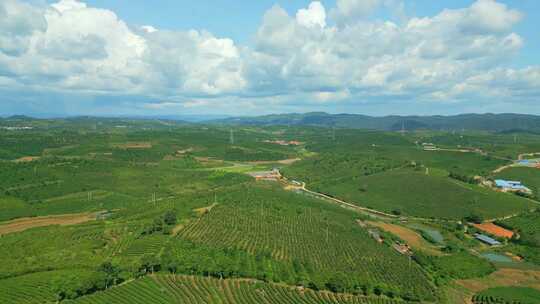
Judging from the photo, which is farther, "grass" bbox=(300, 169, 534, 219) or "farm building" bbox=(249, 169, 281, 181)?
"farm building" bbox=(249, 169, 281, 181)

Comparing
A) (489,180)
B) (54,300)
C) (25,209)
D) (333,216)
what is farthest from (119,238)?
(489,180)

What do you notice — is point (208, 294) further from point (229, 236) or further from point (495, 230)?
point (495, 230)

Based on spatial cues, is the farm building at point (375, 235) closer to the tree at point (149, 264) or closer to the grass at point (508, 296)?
the grass at point (508, 296)

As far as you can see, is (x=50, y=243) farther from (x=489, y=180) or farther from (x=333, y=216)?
(x=489, y=180)

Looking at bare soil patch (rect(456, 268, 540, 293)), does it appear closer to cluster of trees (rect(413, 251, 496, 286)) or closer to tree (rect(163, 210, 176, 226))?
cluster of trees (rect(413, 251, 496, 286))

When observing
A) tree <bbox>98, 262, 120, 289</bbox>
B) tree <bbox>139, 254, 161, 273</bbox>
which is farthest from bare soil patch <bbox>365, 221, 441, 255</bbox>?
tree <bbox>98, 262, 120, 289</bbox>

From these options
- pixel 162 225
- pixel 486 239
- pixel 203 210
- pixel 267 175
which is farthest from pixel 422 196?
pixel 162 225
